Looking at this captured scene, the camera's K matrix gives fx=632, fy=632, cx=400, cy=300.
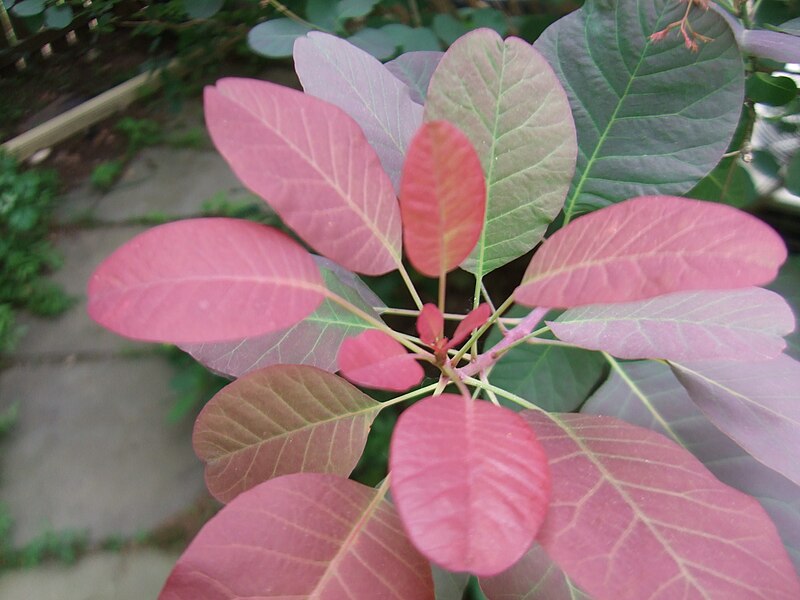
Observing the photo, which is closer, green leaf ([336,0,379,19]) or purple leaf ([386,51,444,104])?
purple leaf ([386,51,444,104])

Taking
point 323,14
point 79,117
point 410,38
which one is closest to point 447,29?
point 410,38

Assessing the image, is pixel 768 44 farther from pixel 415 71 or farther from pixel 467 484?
pixel 467 484

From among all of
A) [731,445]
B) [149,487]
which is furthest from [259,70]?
[731,445]

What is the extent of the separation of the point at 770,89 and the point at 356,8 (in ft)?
1.76

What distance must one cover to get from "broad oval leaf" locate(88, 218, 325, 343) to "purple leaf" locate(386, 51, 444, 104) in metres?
0.34

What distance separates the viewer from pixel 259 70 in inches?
82.9

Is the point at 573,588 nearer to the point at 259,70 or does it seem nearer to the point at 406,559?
the point at 406,559

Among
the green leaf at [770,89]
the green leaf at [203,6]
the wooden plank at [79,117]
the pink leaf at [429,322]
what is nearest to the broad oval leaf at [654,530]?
the pink leaf at [429,322]

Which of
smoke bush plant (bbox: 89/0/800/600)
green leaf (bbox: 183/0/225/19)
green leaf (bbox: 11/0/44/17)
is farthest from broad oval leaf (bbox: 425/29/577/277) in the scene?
green leaf (bbox: 11/0/44/17)

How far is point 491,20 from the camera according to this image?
1000mm

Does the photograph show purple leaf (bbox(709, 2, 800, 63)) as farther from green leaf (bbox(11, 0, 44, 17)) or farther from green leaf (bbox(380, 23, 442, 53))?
green leaf (bbox(11, 0, 44, 17))

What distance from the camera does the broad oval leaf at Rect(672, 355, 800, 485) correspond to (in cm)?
44

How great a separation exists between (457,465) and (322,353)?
22cm

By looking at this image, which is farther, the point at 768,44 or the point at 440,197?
the point at 768,44
